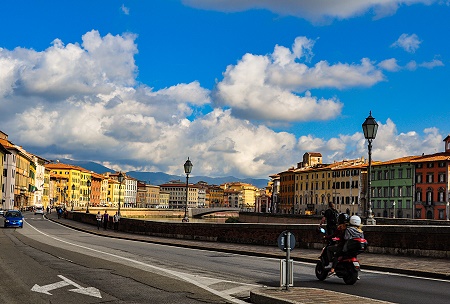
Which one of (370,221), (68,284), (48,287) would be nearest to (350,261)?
(68,284)

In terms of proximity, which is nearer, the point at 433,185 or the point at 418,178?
the point at 433,185

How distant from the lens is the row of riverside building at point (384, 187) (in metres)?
106

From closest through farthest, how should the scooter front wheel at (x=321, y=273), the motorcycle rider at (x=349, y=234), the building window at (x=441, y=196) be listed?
the motorcycle rider at (x=349, y=234) → the scooter front wheel at (x=321, y=273) → the building window at (x=441, y=196)

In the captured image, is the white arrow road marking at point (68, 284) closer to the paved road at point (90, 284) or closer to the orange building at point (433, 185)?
the paved road at point (90, 284)

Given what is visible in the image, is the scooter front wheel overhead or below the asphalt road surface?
overhead

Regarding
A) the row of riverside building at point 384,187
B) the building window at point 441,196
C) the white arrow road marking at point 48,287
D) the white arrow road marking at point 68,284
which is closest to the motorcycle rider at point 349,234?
the white arrow road marking at point 68,284

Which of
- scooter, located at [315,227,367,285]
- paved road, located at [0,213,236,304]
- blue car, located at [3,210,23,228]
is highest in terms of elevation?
scooter, located at [315,227,367,285]

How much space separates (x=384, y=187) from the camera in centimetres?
12006

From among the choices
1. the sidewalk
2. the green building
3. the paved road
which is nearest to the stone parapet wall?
the sidewalk

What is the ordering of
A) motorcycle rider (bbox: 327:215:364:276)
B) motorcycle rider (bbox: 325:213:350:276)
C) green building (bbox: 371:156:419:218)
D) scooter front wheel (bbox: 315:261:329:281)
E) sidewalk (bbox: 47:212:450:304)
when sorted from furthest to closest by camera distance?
green building (bbox: 371:156:419:218) < scooter front wheel (bbox: 315:261:329:281) < motorcycle rider (bbox: 325:213:350:276) < motorcycle rider (bbox: 327:215:364:276) < sidewalk (bbox: 47:212:450:304)

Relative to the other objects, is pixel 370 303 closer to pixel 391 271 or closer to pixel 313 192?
pixel 391 271

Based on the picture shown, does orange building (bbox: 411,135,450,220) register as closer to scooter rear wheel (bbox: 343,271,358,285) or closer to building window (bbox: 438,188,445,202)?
building window (bbox: 438,188,445,202)

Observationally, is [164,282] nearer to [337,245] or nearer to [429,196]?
[337,245]

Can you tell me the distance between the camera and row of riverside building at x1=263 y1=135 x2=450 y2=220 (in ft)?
348
